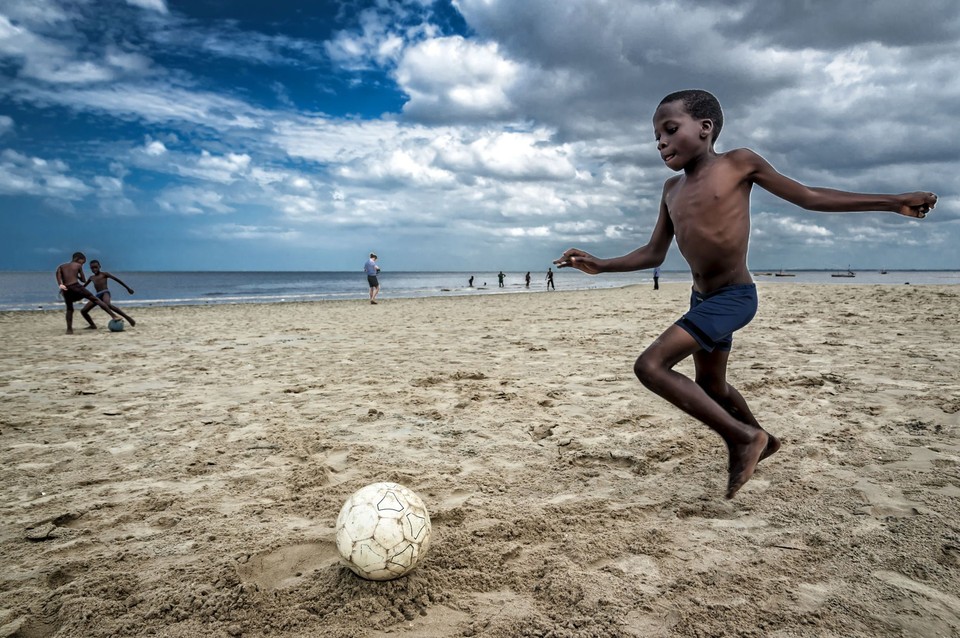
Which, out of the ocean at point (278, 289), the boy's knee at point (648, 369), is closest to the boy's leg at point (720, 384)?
the boy's knee at point (648, 369)

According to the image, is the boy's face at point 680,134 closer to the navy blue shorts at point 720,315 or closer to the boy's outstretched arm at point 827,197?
the boy's outstretched arm at point 827,197

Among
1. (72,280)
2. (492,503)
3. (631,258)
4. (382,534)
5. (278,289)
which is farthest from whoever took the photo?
(278,289)

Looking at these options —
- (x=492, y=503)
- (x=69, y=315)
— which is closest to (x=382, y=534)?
(x=492, y=503)

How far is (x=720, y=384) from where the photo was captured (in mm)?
3240

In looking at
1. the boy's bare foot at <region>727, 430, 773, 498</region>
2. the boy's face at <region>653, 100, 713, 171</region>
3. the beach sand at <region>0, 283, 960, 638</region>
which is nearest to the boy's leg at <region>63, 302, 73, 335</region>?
the beach sand at <region>0, 283, 960, 638</region>

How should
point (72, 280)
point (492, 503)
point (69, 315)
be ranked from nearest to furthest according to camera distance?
point (492, 503)
point (72, 280)
point (69, 315)

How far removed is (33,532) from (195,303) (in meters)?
24.6

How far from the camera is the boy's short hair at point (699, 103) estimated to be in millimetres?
3008

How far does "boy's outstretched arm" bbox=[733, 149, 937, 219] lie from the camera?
269 centimetres

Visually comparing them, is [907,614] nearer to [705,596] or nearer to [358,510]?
[705,596]

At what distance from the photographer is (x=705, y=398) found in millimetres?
2754

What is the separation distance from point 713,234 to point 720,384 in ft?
2.99

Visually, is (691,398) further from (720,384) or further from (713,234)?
(713,234)

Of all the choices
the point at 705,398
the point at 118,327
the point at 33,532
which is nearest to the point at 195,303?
the point at 118,327
